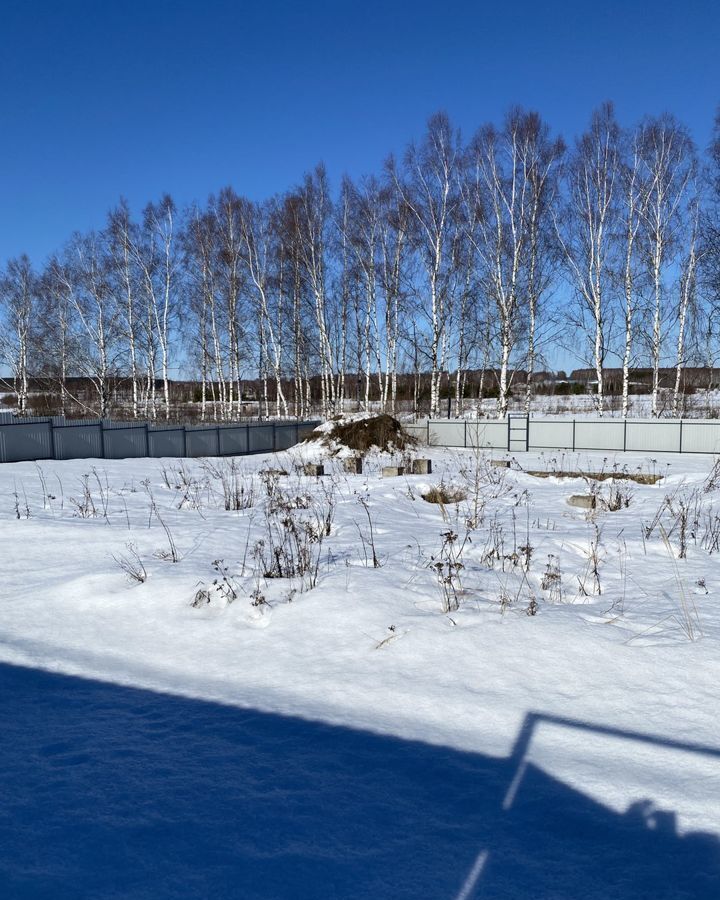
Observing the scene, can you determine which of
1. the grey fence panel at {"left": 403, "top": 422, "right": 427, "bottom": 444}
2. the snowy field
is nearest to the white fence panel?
the grey fence panel at {"left": 403, "top": 422, "right": 427, "bottom": 444}

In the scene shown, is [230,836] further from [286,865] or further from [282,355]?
[282,355]

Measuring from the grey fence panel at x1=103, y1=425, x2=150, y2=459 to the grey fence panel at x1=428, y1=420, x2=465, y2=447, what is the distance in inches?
432

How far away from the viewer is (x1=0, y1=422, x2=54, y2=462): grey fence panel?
17250 mm

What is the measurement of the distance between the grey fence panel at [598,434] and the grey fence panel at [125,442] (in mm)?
16371

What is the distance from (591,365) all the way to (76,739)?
2270 cm

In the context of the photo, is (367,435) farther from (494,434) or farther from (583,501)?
(583,501)

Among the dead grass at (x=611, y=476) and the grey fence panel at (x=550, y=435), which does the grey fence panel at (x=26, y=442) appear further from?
the grey fence panel at (x=550, y=435)

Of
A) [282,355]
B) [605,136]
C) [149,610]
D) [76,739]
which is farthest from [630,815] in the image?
[282,355]

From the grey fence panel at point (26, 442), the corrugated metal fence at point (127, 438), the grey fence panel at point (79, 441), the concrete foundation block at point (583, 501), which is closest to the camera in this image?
the concrete foundation block at point (583, 501)

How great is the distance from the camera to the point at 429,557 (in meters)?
5.15

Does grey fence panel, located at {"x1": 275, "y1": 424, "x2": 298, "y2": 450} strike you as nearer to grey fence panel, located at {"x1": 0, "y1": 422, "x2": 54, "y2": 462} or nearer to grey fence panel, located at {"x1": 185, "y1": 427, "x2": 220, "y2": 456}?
grey fence panel, located at {"x1": 185, "y1": 427, "x2": 220, "y2": 456}

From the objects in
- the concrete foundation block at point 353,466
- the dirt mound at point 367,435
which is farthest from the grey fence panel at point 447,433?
Result: the concrete foundation block at point 353,466

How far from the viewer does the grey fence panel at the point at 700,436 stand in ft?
67.4

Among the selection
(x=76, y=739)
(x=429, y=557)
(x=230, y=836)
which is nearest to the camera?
(x=230, y=836)
